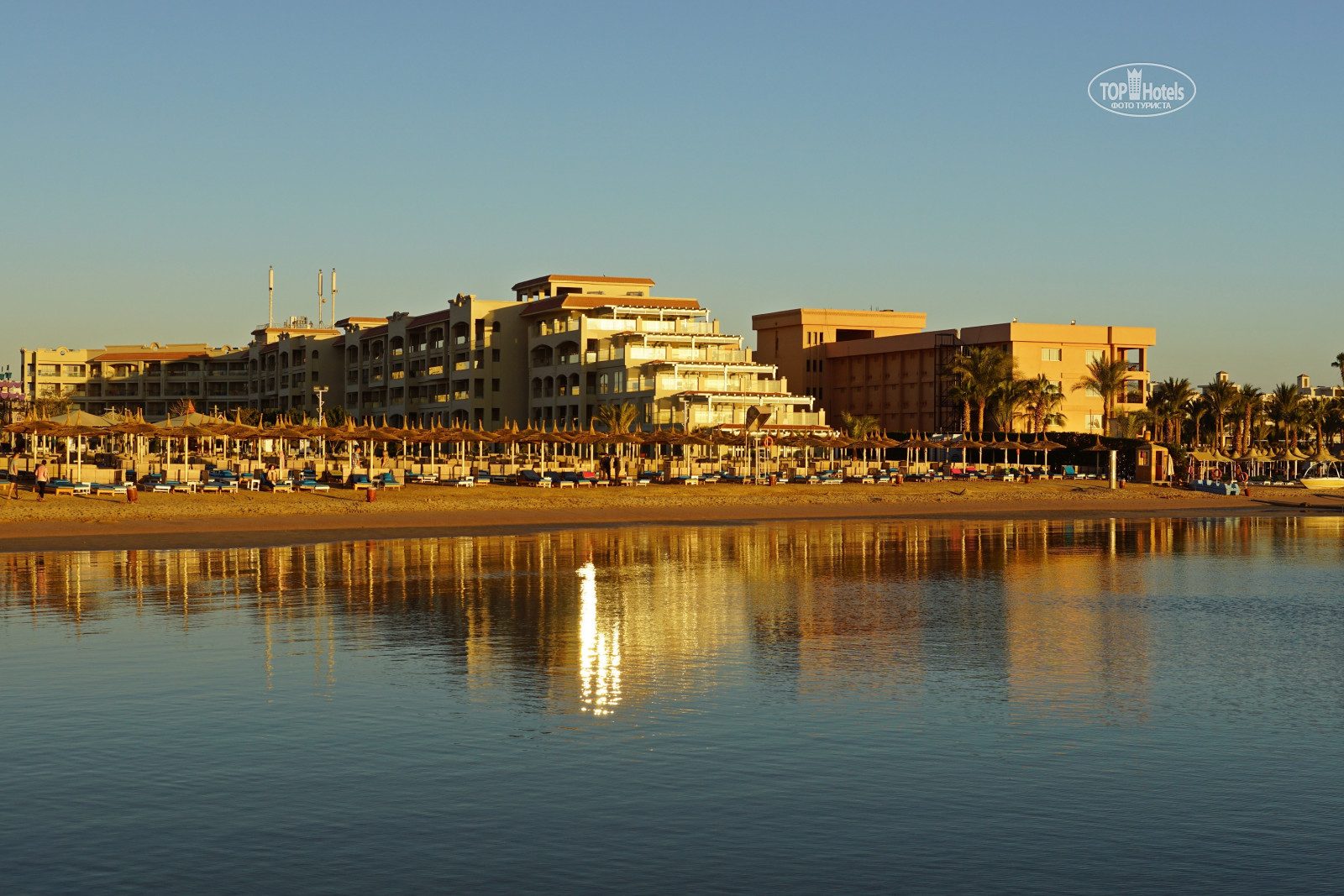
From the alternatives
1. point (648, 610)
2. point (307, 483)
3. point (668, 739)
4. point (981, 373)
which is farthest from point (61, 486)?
point (981, 373)

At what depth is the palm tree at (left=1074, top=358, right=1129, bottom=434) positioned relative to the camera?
106438 mm

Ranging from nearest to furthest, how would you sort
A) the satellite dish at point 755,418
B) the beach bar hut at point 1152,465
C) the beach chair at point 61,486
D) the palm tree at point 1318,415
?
the beach chair at point 61,486
the satellite dish at point 755,418
the beach bar hut at point 1152,465
the palm tree at point 1318,415

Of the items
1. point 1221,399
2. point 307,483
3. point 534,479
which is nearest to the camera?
point 307,483

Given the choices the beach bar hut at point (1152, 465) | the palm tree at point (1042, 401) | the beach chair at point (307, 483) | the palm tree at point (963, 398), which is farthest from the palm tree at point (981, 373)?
the beach chair at point (307, 483)

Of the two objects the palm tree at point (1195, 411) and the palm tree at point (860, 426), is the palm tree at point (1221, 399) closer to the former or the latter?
the palm tree at point (1195, 411)

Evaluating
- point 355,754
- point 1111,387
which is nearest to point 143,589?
point 355,754

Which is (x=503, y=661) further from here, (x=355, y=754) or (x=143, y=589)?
(x=143, y=589)

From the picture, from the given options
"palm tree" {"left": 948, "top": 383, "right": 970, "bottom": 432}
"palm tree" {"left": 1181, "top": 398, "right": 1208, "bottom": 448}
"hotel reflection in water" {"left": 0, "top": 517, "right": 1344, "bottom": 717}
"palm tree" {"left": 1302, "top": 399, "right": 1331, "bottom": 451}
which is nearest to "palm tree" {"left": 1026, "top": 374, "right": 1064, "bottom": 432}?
"palm tree" {"left": 948, "top": 383, "right": 970, "bottom": 432}

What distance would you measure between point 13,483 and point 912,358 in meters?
79.0

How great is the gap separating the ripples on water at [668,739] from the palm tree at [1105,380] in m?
86.1

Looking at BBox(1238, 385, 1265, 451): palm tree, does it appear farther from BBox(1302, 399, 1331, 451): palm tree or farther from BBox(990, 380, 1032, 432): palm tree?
BBox(990, 380, 1032, 432): palm tree

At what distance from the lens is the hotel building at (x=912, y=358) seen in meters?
108

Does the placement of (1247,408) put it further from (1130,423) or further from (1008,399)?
(1008,399)

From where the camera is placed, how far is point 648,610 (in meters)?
20.8
